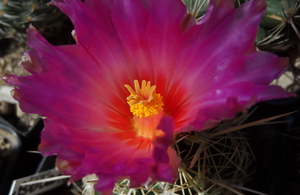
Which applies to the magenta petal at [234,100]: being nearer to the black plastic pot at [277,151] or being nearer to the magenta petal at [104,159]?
the magenta petal at [104,159]

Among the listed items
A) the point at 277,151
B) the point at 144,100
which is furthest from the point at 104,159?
the point at 277,151

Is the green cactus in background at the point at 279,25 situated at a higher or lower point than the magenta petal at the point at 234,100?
higher

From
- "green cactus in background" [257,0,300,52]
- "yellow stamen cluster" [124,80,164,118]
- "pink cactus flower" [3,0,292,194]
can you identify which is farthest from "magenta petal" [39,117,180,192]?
"green cactus in background" [257,0,300,52]

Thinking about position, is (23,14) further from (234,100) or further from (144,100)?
(234,100)

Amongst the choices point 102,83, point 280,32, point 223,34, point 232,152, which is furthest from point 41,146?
point 280,32

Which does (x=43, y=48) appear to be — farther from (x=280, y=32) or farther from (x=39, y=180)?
(x=280, y=32)

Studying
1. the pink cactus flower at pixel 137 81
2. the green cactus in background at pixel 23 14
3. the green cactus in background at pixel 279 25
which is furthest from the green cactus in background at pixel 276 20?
the green cactus in background at pixel 23 14
